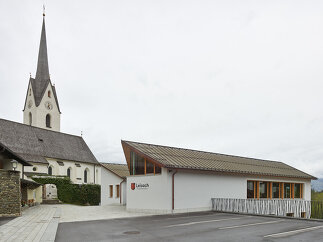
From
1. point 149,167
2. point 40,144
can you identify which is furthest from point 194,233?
point 40,144

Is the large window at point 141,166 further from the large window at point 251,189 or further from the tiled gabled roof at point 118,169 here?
the large window at point 251,189

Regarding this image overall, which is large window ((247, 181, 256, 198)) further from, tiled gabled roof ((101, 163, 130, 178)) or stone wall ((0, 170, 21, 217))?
stone wall ((0, 170, 21, 217))

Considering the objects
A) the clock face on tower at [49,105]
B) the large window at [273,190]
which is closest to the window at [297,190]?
the large window at [273,190]

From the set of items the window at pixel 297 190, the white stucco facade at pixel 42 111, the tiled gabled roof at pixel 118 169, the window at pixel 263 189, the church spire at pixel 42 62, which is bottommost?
the window at pixel 297 190

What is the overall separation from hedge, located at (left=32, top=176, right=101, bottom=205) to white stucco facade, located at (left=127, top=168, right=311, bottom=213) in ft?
46.9

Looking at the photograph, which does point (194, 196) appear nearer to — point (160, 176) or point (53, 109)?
point (160, 176)

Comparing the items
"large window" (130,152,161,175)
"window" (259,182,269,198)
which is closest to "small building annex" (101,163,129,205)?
"large window" (130,152,161,175)

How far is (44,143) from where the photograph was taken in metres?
51.8

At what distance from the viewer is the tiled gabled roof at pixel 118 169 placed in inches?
1238

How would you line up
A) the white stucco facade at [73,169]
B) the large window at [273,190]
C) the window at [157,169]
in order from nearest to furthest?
the window at [157,169], the large window at [273,190], the white stucco facade at [73,169]

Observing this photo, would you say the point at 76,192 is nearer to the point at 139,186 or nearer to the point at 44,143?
the point at 139,186

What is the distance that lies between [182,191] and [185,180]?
765mm

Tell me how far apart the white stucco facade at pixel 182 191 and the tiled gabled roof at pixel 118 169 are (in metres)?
8.00

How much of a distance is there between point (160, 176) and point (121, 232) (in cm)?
858
